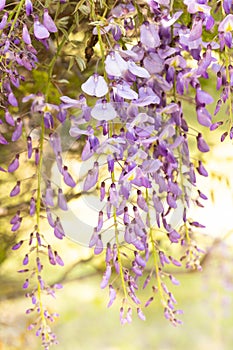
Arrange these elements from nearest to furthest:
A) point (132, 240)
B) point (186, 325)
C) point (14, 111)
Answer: point (132, 240)
point (14, 111)
point (186, 325)

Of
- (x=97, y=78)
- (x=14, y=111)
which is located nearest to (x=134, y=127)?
(x=97, y=78)

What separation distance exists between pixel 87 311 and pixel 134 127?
0.78m

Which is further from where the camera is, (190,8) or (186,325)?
(186,325)

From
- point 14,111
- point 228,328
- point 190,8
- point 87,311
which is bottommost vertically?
point 228,328

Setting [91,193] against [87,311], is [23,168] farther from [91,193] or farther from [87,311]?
[87,311]

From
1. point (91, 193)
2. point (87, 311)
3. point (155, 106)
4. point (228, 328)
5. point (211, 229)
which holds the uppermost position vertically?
point (155, 106)

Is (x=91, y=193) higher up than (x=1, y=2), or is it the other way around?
(x=1, y=2)

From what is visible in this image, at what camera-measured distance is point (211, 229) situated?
1401 mm

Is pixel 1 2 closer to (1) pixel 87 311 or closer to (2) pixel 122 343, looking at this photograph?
(1) pixel 87 311

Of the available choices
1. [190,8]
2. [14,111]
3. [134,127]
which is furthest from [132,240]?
[14,111]

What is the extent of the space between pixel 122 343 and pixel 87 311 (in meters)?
0.15

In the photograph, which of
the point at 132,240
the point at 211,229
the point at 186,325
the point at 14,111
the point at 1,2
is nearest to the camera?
the point at 1,2

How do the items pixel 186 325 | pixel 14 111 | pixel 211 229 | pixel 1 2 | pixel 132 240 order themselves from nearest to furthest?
1. pixel 1 2
2. pixel 132 240
3. pixel 14 111
4. pixel 211 229
5. pixel 186 325

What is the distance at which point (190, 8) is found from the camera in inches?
27.4
